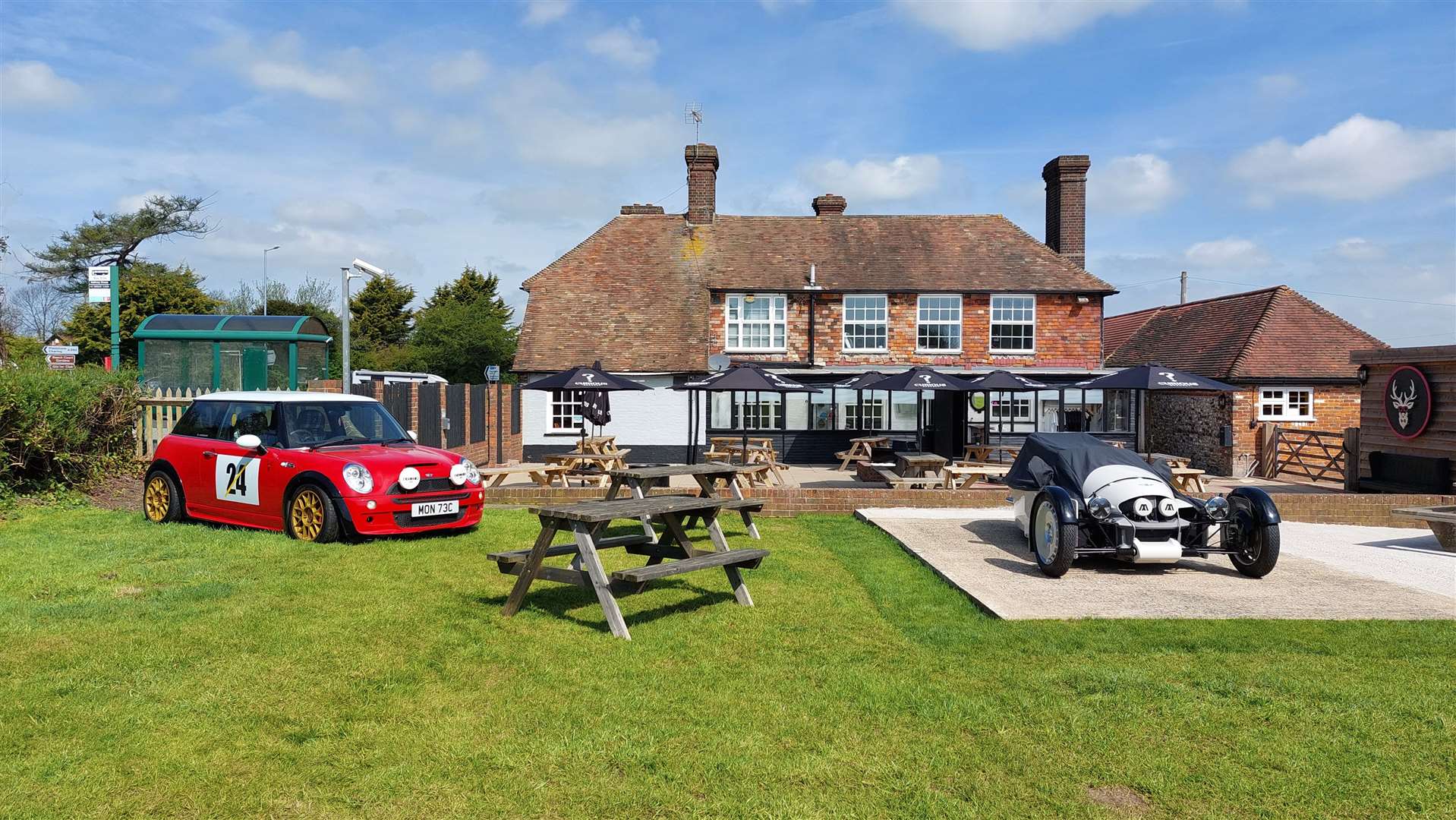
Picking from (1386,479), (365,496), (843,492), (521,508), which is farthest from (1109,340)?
(365,496)

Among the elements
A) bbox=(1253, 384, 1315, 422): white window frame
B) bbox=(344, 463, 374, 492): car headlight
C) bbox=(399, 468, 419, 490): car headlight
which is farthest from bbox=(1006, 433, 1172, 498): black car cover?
bbox=(1253, 384, 1315, 422): white window frame

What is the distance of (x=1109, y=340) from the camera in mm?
37438

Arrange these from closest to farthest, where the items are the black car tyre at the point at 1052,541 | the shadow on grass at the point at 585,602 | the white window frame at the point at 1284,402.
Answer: the shadow on grass at the point at 585,602
the black car tyre at the point at 1052,541
the white window frame at the point at 1284,402

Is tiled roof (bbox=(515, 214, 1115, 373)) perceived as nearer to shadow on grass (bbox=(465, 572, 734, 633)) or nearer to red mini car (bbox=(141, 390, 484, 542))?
red mini car (bbox=(141, 390, 484, 542))

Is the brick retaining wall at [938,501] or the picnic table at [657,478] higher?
the picnic table at [657,478]

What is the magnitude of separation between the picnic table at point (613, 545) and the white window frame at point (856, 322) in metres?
18.6

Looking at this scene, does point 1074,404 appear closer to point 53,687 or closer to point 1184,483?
point 1184,483

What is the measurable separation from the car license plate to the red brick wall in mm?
16573

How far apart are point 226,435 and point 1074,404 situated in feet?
73.3

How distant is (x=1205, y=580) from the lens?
8.73 meters

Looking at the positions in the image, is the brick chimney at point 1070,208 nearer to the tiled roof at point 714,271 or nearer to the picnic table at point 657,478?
the tiled roof at point 714,271

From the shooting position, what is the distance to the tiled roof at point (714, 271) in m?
25.5

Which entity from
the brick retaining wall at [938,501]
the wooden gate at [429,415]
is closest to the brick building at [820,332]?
the wooden gate at [429,415]

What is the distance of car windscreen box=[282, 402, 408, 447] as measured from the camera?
33.3 feet
